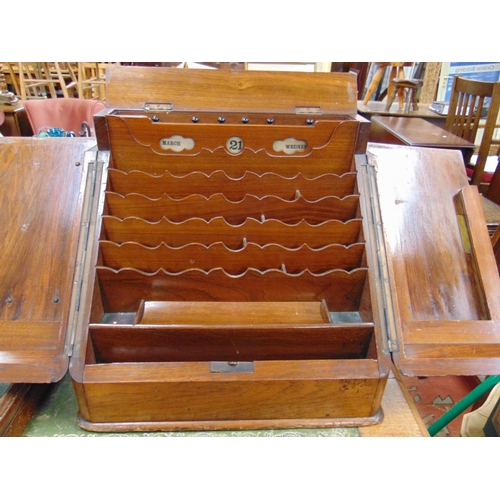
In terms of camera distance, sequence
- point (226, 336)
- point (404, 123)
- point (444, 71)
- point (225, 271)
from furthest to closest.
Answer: point (444, 71), point (404, 123), point (225, 271), point (226, 336)

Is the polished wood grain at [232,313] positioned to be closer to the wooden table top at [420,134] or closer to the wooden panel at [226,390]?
the wooden panel at [226,390]

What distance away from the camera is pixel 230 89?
3.68 ft

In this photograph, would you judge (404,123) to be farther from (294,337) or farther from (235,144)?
(294,337)

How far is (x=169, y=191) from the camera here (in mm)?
1038

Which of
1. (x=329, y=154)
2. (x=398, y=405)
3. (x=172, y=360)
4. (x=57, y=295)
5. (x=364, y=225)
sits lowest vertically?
(x=398, y=405)

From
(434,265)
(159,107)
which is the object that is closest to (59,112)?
(159,107)

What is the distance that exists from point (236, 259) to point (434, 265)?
1.76 feet

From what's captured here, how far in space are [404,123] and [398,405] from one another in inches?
91.9

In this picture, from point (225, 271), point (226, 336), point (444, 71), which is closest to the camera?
point (226, 336)

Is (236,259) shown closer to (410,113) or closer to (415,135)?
(415,135)

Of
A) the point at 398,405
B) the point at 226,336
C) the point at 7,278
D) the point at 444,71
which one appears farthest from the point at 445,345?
the point at 444,71

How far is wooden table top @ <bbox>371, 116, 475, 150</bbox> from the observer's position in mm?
2096

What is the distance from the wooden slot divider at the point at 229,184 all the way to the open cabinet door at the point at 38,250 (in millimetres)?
143

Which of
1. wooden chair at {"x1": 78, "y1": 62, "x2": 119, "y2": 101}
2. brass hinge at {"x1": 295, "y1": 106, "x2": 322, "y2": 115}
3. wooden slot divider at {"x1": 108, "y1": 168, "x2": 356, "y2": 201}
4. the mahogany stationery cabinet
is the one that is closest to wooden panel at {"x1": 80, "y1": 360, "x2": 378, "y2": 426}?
the mahogany stationery cabinet
